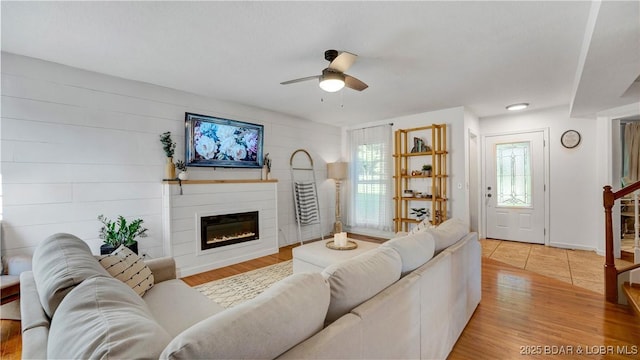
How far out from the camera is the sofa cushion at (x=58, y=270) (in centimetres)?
110

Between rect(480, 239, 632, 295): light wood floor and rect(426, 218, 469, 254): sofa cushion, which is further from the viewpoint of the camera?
rect(480, 239, 632, 295): light wood floor

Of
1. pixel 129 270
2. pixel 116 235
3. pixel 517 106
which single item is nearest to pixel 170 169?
pixel 116 235

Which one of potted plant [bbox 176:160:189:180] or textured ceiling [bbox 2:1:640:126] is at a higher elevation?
textured ceiling [bbox 2:1:640:126]

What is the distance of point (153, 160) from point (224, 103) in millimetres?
1303

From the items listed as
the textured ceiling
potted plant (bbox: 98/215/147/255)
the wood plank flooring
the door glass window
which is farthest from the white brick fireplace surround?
the door glass window

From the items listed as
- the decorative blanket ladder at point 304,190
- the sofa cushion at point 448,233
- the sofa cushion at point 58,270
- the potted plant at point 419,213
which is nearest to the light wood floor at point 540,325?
the sofa cushion at point 448,233

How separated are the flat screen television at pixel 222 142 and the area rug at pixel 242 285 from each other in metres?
1.60

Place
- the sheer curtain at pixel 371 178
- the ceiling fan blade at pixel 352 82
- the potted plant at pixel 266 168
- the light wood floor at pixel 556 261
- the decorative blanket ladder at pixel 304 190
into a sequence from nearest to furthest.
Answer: the ceiling fan blade at pixel 352 82
the light wood floor at pixel 556 261
the potted plant at pixel 266 168
the decorative blanket ladder at pixel 304 190
the sheer curtain at pixel 371 178

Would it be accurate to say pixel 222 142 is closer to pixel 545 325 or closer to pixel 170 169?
pixel 170 169

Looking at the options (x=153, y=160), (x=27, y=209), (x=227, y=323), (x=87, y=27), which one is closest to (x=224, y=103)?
(x=153, y=160)

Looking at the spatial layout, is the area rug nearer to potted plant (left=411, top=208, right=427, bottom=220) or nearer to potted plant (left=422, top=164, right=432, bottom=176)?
potted plant (left=411, top=208, right=427, bottom=220)

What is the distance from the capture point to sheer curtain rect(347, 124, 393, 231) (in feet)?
17.7

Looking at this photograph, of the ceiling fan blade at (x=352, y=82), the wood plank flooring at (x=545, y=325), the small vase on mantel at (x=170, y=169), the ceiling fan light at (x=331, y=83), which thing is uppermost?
the ceiling fan blade at (x=352, y=82)

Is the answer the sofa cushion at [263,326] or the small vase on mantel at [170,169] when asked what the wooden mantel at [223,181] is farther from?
the sofa cushion at [263,326]
